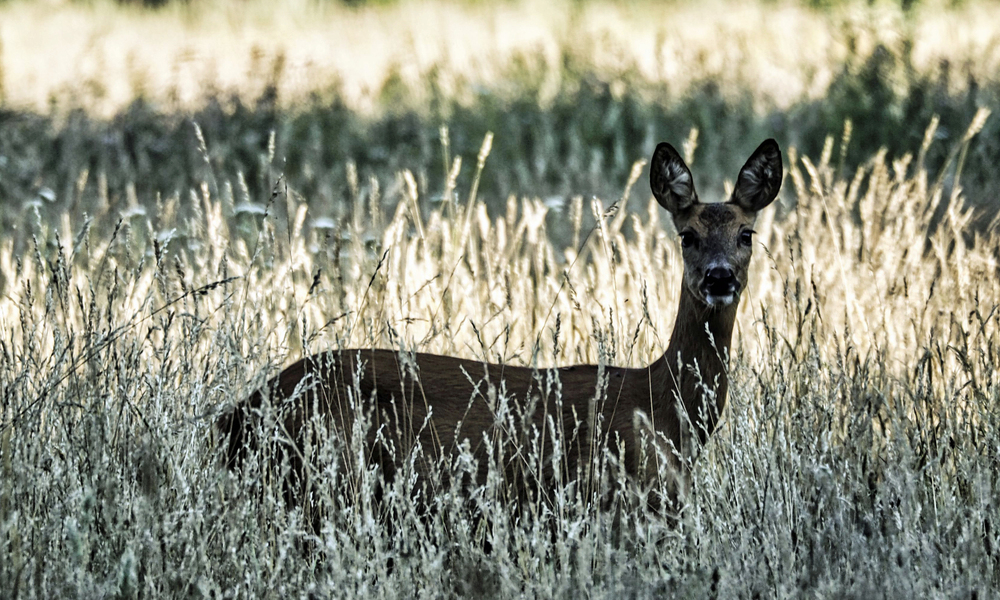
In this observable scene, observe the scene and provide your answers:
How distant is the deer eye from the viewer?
420 centimetres

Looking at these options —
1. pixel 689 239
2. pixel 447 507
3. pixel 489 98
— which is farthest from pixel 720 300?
pixel 489 98

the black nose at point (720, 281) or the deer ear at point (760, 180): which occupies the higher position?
the deer ear at point (760, 180)

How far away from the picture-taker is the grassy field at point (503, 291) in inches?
120

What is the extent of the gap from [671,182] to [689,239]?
302 millimetres

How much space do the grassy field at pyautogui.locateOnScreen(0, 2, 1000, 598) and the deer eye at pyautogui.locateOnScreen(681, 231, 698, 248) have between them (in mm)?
281

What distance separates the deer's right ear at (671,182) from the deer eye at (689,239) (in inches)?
8.3

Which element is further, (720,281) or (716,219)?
(716,219)

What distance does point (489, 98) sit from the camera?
11430 millimetres

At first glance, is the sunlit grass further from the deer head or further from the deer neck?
the deer neck

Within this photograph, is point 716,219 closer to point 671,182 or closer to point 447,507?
point 671,182

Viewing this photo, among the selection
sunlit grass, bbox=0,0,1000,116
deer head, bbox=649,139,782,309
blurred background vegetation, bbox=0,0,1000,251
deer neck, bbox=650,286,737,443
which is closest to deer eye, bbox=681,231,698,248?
deer head, bbox=649,139,782,309

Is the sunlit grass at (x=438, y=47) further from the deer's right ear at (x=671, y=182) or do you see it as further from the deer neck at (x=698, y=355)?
the deer neck at (x=698, y=355)

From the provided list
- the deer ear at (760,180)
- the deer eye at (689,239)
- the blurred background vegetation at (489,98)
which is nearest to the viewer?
the deer eye at (689,239)

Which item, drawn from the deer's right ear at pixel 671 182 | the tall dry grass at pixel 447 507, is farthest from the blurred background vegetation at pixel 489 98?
the tall dry grass at pixel 447 507
